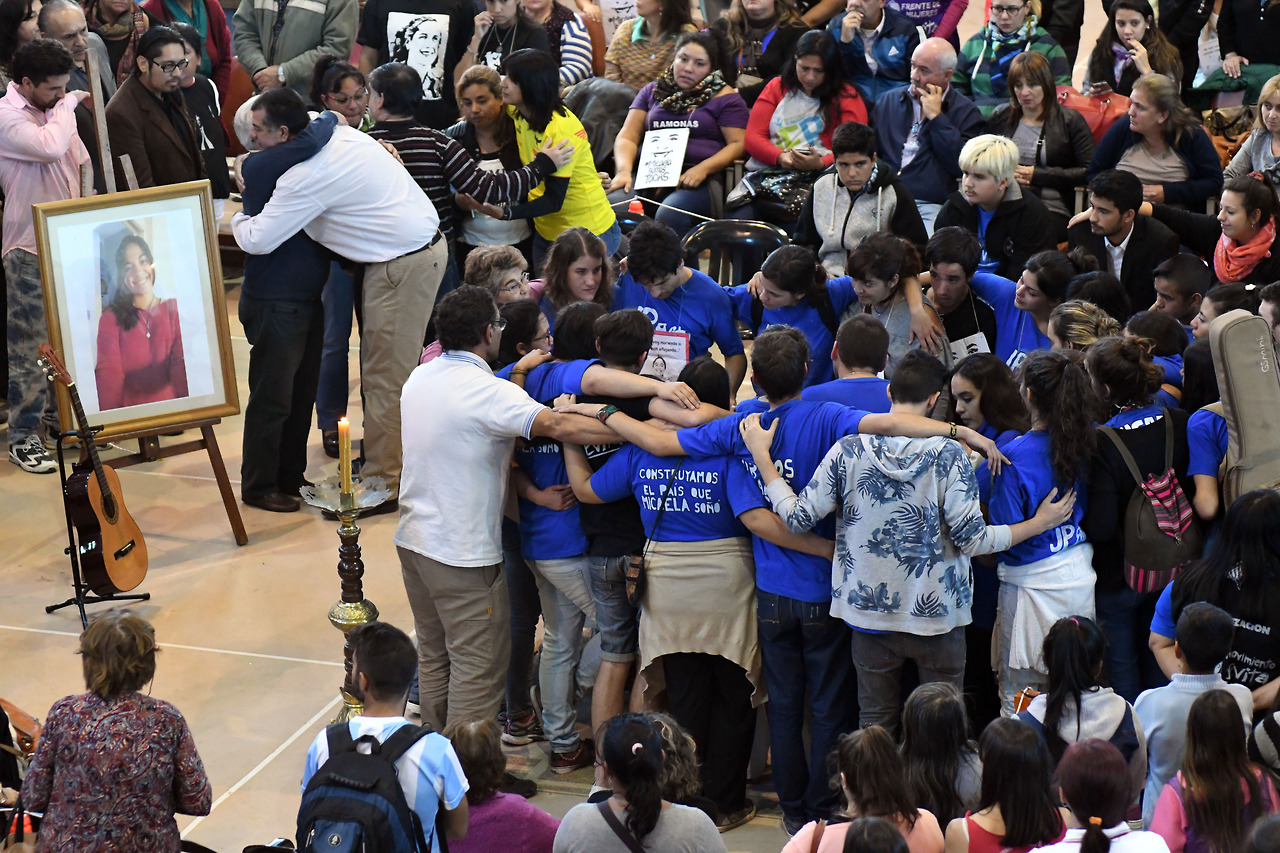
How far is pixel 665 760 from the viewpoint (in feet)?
11.3

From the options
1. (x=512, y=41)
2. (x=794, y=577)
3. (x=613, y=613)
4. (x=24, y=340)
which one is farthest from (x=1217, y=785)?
(x=512, y=41)

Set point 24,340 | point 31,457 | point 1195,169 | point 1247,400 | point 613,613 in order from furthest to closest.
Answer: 1. point 31,457
2. point 24,340
3. point 1195,169
4. point 613,613
5. point 1247,400

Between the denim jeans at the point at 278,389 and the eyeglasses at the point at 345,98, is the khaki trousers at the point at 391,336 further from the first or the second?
the eyeglasses at the point at 345,98

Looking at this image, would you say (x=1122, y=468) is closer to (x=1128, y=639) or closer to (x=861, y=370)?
(x=1128, y=639)

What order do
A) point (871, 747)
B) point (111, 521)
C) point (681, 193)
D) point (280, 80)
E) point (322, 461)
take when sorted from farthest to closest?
1. point (280, 80)
2. point (681, 193)
3. point (322, 461)
4. point (111, 521)
5. point (871, 747)

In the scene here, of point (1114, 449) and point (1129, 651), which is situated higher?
point (1114, 449)

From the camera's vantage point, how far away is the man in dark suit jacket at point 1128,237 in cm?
602

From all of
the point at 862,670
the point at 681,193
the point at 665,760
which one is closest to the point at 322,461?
the point at 681,193

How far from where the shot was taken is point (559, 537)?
4.81m

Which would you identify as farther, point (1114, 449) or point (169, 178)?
point (169, 178)

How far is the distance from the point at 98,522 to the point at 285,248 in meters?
1.52

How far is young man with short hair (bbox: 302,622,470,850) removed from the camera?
334 centimetres

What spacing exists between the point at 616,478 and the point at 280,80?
5870mm

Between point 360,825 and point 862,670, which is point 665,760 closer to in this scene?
point 360,825
